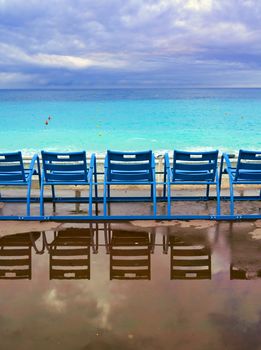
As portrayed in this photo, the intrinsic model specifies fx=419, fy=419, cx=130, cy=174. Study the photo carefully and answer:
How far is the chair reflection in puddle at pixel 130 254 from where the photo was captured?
15.3 ft

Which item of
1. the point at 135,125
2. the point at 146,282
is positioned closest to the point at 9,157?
the point at 146,282

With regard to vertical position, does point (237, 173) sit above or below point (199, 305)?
above

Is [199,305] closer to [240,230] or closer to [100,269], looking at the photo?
[100,269]

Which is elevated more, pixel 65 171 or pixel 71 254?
pixel 65 171

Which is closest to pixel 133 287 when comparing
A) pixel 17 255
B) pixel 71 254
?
pixel 71 254

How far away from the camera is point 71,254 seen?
5176 millimetres

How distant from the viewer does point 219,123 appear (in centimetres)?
5372

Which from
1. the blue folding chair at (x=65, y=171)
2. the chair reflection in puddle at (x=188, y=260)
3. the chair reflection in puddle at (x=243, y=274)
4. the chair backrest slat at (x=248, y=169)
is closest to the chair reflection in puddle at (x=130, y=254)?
the chair reflection in puddle at (x=188, y=260)

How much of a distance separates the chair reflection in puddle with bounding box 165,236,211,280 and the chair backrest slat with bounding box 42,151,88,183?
187 centimetres

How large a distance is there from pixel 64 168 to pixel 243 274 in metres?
3.29

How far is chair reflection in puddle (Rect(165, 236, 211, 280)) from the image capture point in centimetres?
464

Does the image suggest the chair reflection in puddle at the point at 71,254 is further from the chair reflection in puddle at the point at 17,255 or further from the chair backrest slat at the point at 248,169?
the chair backrest slat at the point at 248,169

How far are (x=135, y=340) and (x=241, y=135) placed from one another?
41.5 m

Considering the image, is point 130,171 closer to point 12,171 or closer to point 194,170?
point 194,170
